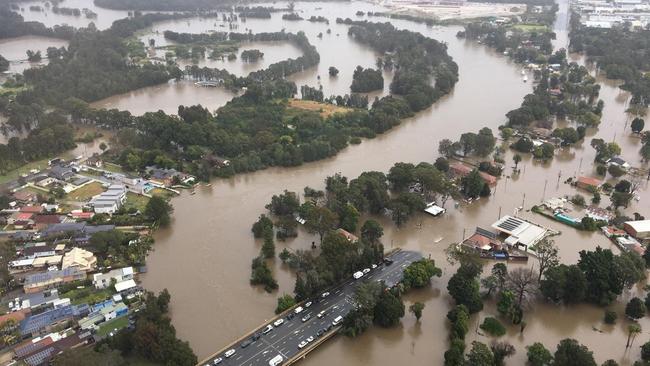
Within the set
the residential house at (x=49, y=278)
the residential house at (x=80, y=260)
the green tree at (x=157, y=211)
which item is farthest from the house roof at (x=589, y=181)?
the residential house at (x=49, y=278)

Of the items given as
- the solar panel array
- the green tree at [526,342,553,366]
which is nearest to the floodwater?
the solar panel array

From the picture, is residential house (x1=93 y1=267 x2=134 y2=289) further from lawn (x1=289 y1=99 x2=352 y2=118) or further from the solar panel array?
lawn (x1=289 y1=99 x2=352 y2=118)

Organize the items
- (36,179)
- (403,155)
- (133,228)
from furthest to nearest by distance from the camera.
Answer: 1. (403,155)
2. (36,179)
3. (133,228)

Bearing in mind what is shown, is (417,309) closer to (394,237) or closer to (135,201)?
(394,237)

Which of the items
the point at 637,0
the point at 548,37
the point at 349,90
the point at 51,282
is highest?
the point at 637,0

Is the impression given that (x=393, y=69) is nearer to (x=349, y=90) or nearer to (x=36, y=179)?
(x=349, y=90)

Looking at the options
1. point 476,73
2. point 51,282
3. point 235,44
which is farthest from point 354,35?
point 51,282

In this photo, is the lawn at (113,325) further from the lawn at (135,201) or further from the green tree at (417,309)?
the green tree at (417,309)

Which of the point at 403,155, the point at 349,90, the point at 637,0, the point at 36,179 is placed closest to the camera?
the point at 36,179

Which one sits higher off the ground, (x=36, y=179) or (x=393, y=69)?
(x=393, y=69)
